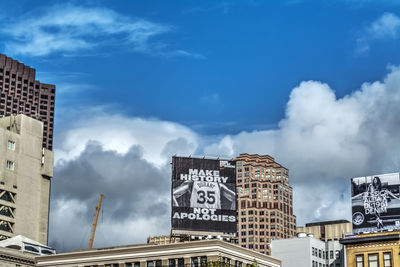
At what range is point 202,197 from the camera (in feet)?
381

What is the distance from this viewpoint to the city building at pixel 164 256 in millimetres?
102875

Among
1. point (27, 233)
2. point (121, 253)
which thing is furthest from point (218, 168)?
point (27, 233)

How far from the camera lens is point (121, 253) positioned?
351ft

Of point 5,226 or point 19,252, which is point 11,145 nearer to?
point 5,226

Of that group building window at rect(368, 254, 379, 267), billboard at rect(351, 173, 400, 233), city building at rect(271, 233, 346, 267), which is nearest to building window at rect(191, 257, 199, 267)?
building window at rect(368, 254, 379, 267)

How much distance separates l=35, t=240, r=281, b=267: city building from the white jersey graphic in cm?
1071

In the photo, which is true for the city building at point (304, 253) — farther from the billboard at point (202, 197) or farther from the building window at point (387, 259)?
the billboard at point (202, 197)

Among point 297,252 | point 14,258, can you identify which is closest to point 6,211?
point 14,258

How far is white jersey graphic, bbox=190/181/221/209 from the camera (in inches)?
4557

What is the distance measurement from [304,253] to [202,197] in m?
57.0

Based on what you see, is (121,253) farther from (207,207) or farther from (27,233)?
(27,233)

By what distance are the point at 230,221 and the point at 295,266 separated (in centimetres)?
5231

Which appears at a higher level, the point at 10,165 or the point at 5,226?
the point at 10,165

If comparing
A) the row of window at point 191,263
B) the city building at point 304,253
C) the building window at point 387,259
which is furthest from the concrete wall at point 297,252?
the row of window at point 191,263
